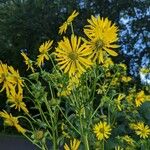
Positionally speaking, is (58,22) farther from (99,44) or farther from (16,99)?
(99,44)

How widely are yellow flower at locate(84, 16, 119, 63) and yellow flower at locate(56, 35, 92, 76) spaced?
0.08ft

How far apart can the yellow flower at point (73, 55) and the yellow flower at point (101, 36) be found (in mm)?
25

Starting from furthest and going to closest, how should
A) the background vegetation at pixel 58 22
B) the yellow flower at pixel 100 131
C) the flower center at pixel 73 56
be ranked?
the background vegetation at pixel 58 22
the yellow flower at pixel 100 131
the flower center at pixel 73 56

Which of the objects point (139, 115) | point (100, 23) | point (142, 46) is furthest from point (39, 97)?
point (142, 46)

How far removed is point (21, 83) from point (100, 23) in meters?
0.37

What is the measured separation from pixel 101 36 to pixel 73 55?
9cm

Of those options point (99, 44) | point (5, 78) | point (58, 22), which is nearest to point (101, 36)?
point (99, 44)

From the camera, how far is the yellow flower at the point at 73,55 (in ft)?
4.66

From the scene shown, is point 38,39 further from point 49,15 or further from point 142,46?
point 142,46

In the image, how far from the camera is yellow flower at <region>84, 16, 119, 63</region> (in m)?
1.42

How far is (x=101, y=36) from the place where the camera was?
4.69 feet

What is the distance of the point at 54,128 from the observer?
5.60 feet

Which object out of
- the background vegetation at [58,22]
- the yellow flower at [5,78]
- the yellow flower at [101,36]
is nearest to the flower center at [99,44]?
the yellow flower at [101,36]

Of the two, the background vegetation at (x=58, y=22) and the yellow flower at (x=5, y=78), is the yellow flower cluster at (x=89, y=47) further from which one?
the background vegetation at (x=58, y=22)
